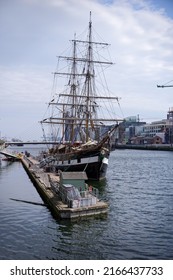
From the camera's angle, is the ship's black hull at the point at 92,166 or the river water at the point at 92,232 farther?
the ship's black hull at the point at 92,166

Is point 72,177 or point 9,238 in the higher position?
point 72,177

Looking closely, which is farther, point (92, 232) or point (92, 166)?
point (92, 166)

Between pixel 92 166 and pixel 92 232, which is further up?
pixel 92 166

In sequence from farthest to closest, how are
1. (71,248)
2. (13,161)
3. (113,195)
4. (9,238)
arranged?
(13,161) → (113,195) → (9,238) → (71,248)

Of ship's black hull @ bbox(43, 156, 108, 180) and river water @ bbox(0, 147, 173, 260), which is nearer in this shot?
river water @ bbox(0, 147, 173, 260)

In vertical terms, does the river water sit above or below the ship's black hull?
below

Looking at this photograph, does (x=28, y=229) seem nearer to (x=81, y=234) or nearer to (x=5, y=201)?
(x=81, y=234)

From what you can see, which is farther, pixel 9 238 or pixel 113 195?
pixel 113 195

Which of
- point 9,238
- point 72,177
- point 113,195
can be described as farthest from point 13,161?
point 9,238

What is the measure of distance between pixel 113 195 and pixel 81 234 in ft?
52.0

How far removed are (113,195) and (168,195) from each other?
5.46m

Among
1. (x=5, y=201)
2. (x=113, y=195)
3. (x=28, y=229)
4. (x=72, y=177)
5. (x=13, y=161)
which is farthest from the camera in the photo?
(x=13, y=161)

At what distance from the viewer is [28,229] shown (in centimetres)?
2327

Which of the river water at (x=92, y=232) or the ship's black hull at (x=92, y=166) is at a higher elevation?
the ship's black hull at (x=92, y=166)
